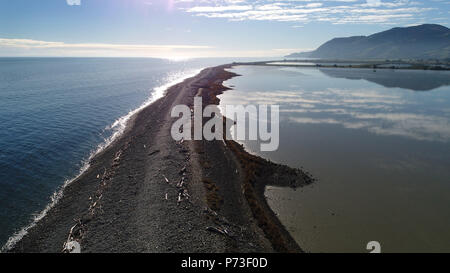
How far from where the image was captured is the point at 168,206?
18391 millimetres

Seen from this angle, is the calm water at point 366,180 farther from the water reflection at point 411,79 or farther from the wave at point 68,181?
the water reflection at point 411,79

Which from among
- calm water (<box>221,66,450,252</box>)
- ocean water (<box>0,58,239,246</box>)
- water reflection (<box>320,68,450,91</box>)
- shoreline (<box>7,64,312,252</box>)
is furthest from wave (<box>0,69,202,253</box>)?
water reflection (<box>320,68,450,91</box>)

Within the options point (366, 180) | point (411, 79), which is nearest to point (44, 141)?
point (366, 180)

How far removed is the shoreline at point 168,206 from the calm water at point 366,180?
239 cm

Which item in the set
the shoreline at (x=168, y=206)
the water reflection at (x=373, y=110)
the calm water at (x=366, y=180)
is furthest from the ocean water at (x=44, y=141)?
the water reflection at (x=373, y=110)

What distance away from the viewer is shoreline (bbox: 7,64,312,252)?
602 inches

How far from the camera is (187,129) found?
122ft

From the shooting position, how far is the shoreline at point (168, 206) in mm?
15297

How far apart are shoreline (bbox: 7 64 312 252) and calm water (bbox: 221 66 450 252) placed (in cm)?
239

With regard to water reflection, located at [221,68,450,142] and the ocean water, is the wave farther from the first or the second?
water reflection, located at [221,68,450,142]

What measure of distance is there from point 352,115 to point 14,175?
165 feet

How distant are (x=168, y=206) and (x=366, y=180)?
60.7 feet

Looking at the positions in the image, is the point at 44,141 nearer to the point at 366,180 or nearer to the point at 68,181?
the point at 68,181

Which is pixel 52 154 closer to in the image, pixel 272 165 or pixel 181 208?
pixel 181 208
